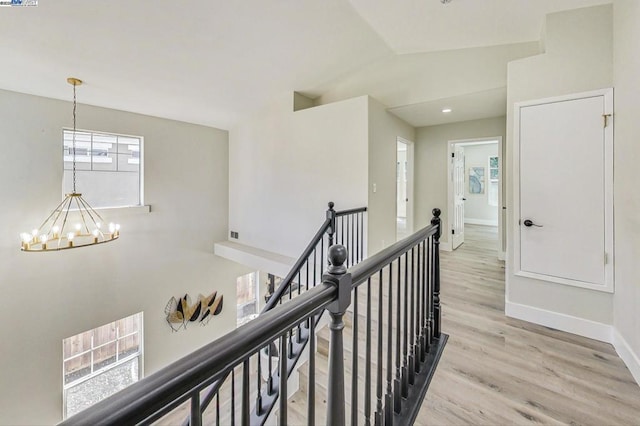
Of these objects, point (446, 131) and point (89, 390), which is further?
point (446, 131)

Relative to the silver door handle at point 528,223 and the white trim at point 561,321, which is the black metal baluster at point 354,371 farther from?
the silver door handle at point 528,223

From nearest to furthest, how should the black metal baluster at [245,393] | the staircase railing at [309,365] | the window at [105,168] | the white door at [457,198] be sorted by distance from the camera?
the staircase railing at [309,365] < the black metal baluster at [245,393] < the window at [105,168] < the white door at [457,198]

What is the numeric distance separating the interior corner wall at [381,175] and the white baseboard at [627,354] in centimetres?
237

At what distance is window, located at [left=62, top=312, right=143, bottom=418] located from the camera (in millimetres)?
4199

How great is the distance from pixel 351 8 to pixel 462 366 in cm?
349

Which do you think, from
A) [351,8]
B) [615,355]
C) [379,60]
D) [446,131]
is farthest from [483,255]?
[351,8]

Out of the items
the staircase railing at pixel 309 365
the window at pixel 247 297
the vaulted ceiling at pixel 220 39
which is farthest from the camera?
the window at pixel 247 297

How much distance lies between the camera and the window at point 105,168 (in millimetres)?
4184

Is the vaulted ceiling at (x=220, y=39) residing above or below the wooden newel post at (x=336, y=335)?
above

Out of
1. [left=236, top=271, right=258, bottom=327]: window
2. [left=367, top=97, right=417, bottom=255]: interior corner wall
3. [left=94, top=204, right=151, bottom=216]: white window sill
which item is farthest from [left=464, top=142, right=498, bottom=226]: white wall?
[left=94, top=204, right=151, bottom=216]: white window sill


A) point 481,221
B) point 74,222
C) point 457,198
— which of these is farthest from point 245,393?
point 481,221

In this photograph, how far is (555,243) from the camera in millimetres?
2471

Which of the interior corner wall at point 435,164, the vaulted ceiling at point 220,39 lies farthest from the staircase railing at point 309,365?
the interior corner wall at point 435,164

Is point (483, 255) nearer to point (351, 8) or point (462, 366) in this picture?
point (462, 366)
